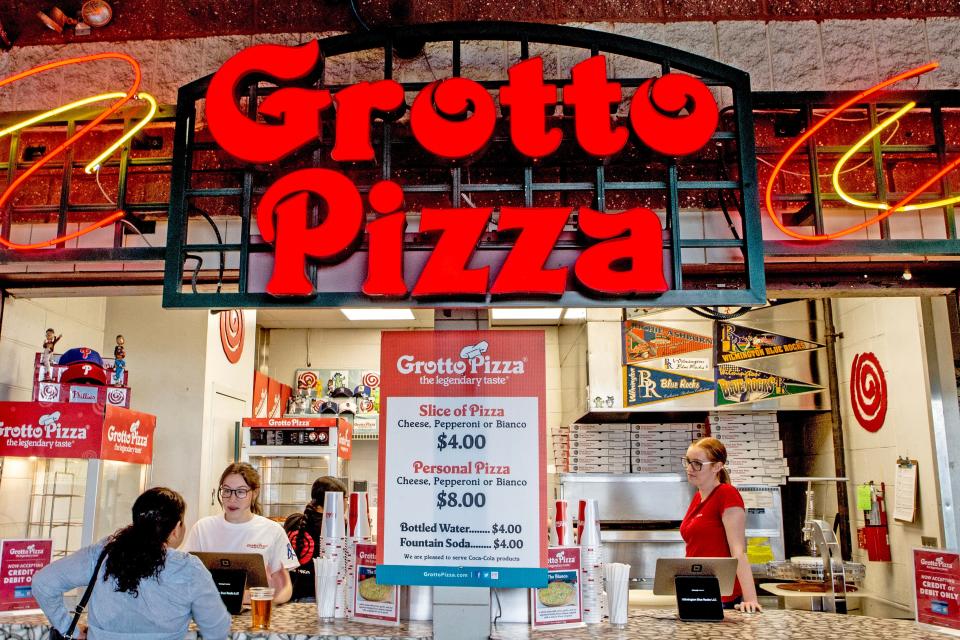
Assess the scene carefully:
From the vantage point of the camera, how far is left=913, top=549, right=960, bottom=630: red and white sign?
3070 millimetres

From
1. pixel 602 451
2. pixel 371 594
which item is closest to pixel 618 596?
pixel 371 594

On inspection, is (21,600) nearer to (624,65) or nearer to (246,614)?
(246,614)

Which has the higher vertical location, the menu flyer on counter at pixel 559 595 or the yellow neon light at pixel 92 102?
the yellow neon light at pixel 92 102

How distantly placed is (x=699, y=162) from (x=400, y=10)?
73.2 inches

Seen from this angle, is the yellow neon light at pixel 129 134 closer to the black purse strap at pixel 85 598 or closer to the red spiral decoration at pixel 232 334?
the black purse strap at pixel 85 598

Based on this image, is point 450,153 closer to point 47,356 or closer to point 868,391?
point 47,356

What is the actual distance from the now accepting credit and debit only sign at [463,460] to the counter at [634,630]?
255 millimetres

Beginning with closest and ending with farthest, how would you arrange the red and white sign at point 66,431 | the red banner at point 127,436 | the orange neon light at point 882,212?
1. the orange neon light at point 882,212
2. the red and white sign at point 66,431
3. the red banner at point 127,436

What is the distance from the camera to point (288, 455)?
7473 mm

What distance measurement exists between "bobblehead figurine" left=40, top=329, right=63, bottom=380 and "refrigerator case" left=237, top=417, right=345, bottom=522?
101 inches

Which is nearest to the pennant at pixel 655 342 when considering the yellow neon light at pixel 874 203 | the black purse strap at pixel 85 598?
the yellow neon light at pixel 874 203

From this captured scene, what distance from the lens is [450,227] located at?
3.57 meters

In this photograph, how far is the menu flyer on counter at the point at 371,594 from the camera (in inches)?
119

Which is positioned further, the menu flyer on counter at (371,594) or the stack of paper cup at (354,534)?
the stack of paper cup at (354,534)
